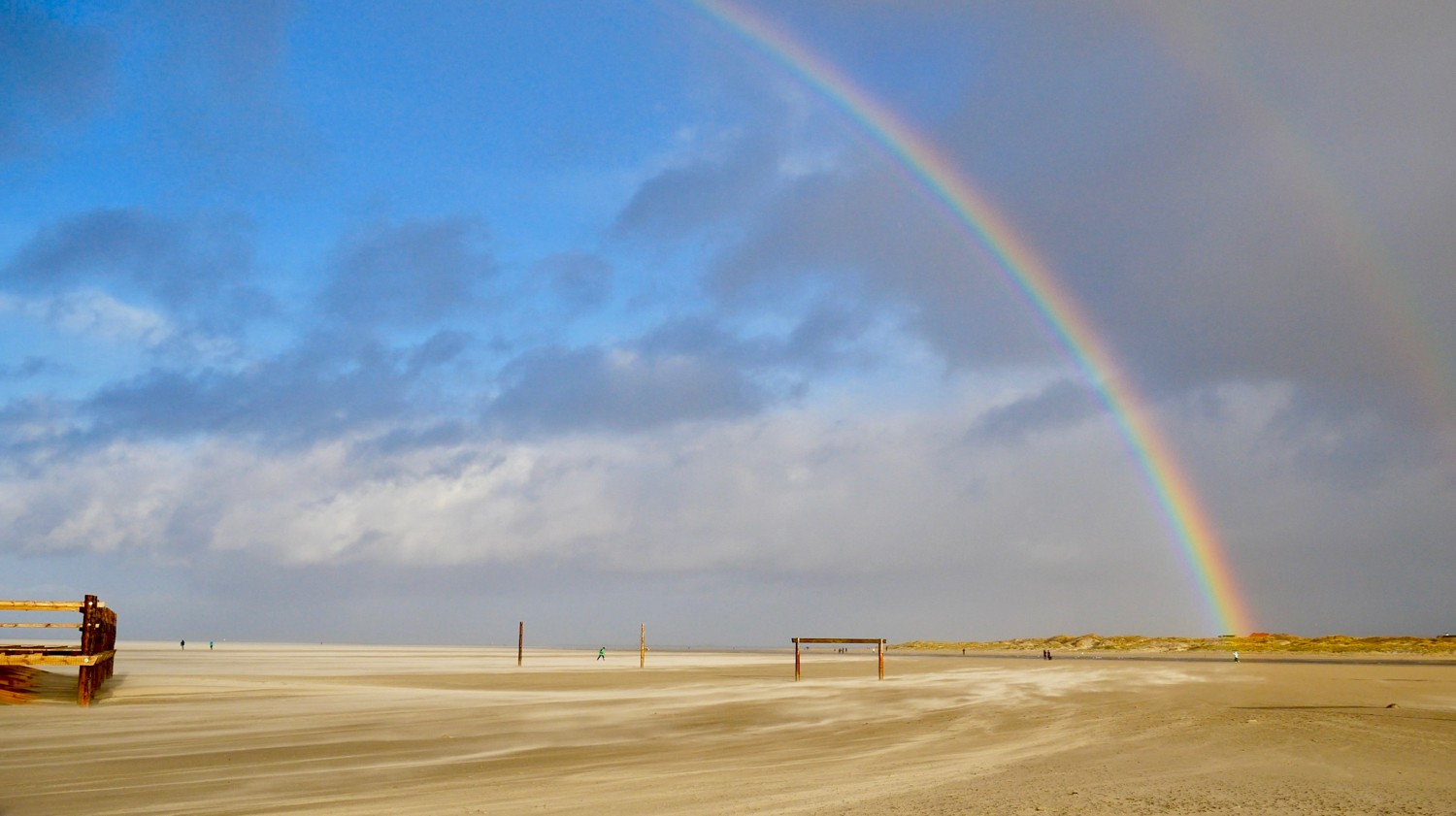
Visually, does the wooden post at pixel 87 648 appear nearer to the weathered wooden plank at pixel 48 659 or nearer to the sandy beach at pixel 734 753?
the weathered wooden plank at pixel 48 659

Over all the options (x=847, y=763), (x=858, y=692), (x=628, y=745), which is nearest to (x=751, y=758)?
(x=847, y=763)

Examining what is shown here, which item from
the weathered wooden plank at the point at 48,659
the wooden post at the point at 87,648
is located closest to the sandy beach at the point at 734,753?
the wooden post at the point at 87,648

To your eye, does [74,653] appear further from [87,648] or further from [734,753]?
[734,753]

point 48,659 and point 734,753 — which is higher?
point 48,659

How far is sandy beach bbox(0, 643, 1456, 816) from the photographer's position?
11312mm

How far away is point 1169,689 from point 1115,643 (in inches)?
3930

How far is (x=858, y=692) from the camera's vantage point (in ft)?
112

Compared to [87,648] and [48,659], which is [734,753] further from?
[48,659]

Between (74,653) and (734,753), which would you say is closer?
(734,753)

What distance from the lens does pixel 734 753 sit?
16734 mm

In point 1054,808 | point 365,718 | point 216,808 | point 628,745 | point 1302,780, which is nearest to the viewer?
point 1054,808

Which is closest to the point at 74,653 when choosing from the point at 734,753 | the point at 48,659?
the point at 48,659

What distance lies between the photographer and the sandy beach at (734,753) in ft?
37.1

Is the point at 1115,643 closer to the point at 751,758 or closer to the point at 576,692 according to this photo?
the point at 576,692
